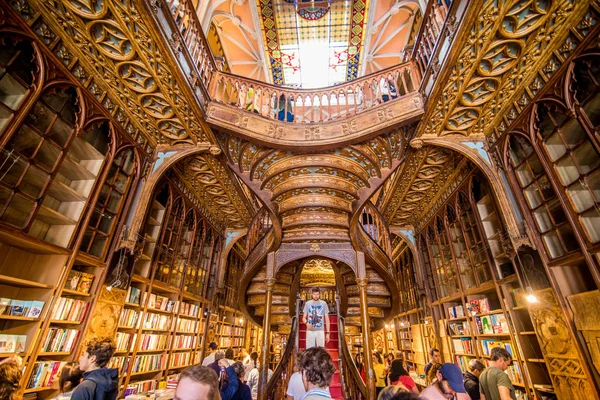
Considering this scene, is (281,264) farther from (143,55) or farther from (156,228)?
(143,55)

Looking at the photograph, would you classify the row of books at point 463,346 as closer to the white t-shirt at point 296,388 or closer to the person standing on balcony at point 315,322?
the person standing on balcony at point 315,322

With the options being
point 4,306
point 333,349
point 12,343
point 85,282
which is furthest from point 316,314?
point 4,306

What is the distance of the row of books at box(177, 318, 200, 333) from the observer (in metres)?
5.15

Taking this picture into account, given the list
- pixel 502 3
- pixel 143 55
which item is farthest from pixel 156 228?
pixel 502 3

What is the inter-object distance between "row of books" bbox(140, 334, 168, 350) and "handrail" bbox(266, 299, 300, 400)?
2005 mm

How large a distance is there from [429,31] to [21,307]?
5.59 m

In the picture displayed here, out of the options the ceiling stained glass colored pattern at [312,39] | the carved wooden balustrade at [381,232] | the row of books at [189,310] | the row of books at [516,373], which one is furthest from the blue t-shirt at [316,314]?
the ceiling stained glass colored pattern at [312,39]

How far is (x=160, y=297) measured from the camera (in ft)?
15.3

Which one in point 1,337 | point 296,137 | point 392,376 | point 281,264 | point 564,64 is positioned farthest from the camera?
point 281,264

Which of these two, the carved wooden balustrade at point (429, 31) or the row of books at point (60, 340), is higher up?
the carved wooden balustrade at point (429, 31)

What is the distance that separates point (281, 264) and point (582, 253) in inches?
161

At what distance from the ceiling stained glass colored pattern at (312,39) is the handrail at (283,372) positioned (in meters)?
6.79

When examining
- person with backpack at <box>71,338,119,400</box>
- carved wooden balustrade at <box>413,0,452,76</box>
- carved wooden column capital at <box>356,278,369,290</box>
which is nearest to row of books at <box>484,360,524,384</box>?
carved wooden column capital at <box>356,278,369,290</box>

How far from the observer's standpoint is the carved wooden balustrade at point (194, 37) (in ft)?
11.3
